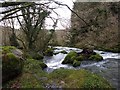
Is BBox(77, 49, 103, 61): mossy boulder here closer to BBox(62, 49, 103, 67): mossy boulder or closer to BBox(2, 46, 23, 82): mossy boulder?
BBox(62, 49, 103, 67): mossy boulder

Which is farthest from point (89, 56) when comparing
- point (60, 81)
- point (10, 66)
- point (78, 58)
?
point (10, 66)

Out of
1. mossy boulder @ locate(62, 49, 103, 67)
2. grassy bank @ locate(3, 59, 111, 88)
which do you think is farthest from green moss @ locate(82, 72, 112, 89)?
mossy boulder @ locate(62, 49, 103, 67)

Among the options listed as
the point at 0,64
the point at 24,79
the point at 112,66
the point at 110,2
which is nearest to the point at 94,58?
the point at 112,66

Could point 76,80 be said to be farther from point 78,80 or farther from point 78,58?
point 78,58

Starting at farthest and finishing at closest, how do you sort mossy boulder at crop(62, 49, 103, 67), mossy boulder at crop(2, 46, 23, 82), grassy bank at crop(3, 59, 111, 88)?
mossy boulder at crop(62, 49, 103, 67) < grassy bank at crop(3, 59, 111, 88) < mossy boulder at crop(2, 46, 23, 82)

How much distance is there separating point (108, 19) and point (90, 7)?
6.87ft

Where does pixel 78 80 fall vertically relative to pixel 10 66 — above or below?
below

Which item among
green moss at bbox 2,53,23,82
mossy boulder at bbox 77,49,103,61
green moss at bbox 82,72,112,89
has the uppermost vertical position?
green moss at bbox 2,53,23,82

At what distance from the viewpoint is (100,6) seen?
69.8ft

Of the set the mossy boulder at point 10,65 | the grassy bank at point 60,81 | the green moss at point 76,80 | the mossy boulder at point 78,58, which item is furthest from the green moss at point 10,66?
the mossy boulder at point 78,58

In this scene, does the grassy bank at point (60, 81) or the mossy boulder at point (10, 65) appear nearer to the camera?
the mossy boulder at point (10, 65)

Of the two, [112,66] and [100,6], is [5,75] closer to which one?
[112,66]

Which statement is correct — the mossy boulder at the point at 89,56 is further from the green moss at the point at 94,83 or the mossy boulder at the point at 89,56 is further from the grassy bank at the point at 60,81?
the green moss at the point at 94,83

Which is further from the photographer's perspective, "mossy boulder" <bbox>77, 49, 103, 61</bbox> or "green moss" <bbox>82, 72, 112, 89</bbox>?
"mossy boulder" <bbox>77, 49, 103, 61</bbox>
